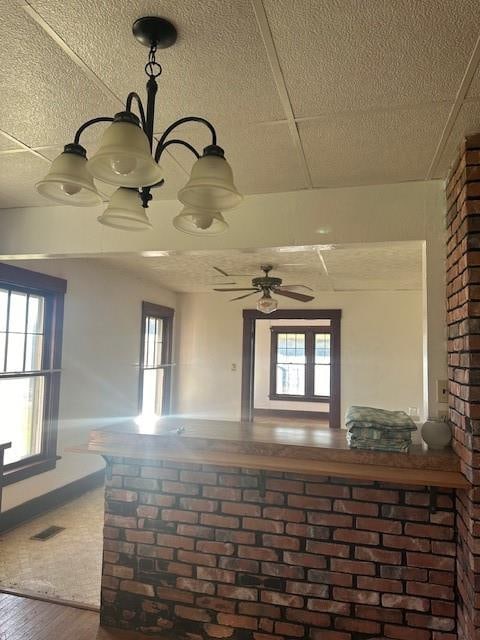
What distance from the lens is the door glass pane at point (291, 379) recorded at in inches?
412

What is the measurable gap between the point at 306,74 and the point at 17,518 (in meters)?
3.96

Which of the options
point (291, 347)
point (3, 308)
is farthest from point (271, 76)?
point (291, 347)

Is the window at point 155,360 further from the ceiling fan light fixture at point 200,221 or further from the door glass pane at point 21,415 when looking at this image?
the ceiling fan light fixture at point 200,221

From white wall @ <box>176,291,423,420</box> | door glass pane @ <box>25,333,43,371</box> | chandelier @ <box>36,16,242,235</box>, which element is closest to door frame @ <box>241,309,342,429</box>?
white wall @ <box>176,291,423,420</box>

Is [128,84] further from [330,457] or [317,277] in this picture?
[317,277]

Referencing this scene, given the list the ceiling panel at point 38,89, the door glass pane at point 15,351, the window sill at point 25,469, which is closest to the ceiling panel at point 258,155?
the ceiling panel at point 38,89

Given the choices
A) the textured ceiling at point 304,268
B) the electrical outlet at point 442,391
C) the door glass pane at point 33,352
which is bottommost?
the electrical outlet at point 442,391

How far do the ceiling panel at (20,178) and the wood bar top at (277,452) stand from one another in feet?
4.83

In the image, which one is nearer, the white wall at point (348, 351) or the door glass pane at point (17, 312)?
the door glass pane at point (17, 312)

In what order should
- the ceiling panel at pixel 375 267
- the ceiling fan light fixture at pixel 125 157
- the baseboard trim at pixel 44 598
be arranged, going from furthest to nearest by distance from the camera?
1. the ceiling panel at pixel 375 267
2. the baseboard trim at pixel 44 598
3. the ceiling fan light fixture at pixel 125 157

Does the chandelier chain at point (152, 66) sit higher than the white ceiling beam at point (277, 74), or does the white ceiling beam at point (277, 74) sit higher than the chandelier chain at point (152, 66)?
the white ceiling beam at point (277, 74)

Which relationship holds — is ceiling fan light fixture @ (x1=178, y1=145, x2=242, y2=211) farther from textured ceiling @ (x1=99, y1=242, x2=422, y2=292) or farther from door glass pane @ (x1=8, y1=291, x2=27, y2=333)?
door glass pane @ (x1=8, y1=291, x2=27, y2=333)

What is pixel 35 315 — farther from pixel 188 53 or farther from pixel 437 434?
pixel 437 434

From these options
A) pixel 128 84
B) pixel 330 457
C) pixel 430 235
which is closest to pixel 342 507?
pixel 330 457
